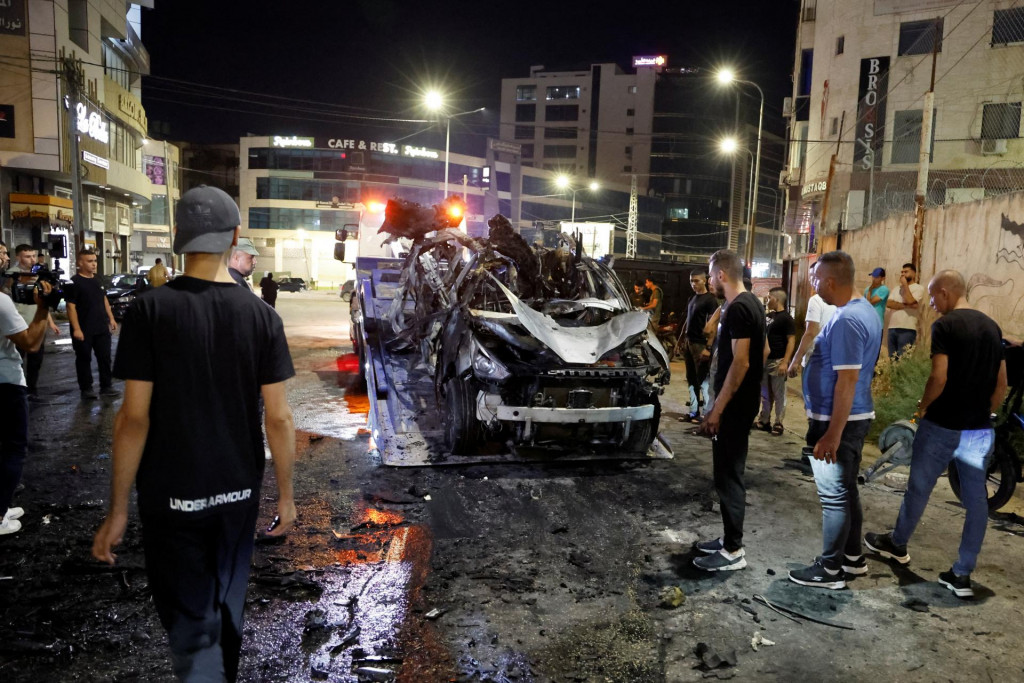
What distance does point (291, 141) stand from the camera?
60312 millimetres

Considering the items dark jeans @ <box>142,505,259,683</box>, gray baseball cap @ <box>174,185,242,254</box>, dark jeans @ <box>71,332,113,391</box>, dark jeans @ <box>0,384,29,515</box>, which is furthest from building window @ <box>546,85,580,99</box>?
dark jeans @ <box>142,505,259,683</box>

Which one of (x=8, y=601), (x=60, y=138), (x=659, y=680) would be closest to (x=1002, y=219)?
(x=659, y=680)

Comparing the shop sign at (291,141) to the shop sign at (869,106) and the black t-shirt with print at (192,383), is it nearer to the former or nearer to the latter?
the shop sign at (869,106)

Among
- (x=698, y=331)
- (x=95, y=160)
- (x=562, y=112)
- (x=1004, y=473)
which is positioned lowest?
(x=1004, y=473)

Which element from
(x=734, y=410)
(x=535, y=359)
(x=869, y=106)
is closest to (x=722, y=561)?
(x=734, y=410)

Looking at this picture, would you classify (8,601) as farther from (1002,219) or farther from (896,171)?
(896,171)

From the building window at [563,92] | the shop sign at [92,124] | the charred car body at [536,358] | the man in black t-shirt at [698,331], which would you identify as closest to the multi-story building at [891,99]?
the man in black t-shirt at [698,331]

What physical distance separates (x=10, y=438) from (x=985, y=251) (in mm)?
11094

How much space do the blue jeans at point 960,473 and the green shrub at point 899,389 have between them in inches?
124

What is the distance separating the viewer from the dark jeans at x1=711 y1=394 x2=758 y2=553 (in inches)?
167

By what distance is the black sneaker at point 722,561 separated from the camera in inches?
166

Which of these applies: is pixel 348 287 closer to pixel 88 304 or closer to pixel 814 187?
pixel 88 304

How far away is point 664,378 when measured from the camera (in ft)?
20.6

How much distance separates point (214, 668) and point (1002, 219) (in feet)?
33.6
